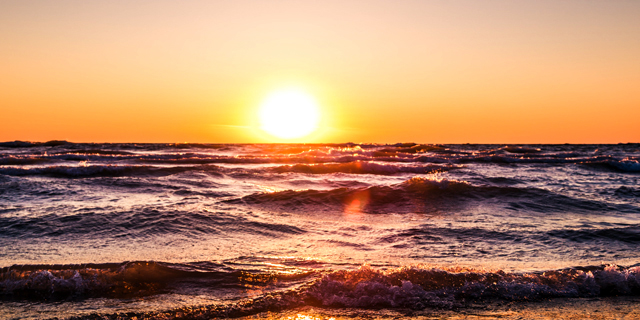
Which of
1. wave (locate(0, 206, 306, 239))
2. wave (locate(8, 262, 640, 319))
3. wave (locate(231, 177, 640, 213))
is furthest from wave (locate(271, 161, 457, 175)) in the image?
wave (locate(8, 262, 640, 319))

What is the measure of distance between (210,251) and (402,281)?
3006 millimetres

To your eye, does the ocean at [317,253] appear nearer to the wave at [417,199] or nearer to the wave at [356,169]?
the wave at [417,199]

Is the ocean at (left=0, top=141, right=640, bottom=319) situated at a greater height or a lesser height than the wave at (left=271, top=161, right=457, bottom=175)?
lesser

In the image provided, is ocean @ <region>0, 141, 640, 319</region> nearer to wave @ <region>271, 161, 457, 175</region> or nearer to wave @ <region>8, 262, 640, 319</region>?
wave @ <region>8, 262, 640, 319</region>

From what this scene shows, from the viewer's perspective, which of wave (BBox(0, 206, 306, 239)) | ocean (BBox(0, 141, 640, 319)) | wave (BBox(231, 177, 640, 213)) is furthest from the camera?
wave (BBox(231, 177, 640, 213))

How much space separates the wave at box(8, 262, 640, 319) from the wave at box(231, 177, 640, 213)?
4814 mm

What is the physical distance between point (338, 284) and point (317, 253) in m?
1.45

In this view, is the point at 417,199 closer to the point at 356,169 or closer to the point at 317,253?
the point at 317,253

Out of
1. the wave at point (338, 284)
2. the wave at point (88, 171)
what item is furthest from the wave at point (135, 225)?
the wave at point (88, 171)

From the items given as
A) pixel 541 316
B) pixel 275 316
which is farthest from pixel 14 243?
pixel 541 316

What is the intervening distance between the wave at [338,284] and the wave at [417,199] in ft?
15.8

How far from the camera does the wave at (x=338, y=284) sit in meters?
4.27

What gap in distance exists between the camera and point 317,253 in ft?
19.5

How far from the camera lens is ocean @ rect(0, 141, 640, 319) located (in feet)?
13.9
